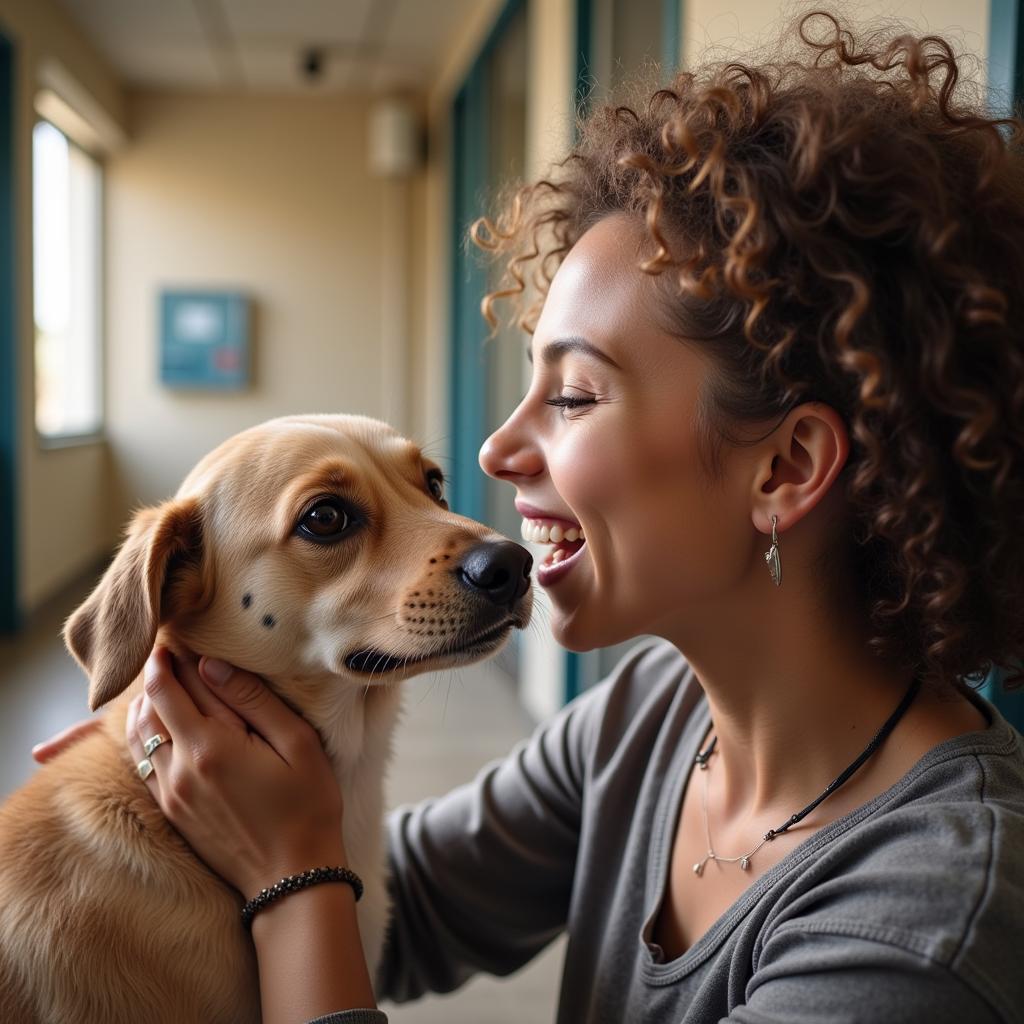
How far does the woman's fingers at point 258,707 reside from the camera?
1.16m

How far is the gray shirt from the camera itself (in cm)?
77

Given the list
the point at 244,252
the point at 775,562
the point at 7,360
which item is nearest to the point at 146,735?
the point at 775,562

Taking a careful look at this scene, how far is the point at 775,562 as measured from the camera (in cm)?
103

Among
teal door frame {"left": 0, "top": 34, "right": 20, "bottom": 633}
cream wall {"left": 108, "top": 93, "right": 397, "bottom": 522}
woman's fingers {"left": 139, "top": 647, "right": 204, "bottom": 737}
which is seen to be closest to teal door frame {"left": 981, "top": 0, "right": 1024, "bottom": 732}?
woman's fingers {"left": 139, "top": 647, "right": 204, "bottom": 737}

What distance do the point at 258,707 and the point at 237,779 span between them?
0.11 m

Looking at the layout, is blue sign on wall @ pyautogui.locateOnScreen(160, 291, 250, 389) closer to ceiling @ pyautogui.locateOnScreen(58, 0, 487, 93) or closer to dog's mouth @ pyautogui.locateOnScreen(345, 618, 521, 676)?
ceiling @ pyautogui.locateOnScreen(58, 0, 487, 93)

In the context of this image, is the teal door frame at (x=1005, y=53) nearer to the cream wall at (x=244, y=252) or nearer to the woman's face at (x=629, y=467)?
the woman's face at (x=629, y=467)

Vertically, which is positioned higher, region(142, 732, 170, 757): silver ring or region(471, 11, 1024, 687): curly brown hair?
region(471, 11, 1024, 687): curly brown hair

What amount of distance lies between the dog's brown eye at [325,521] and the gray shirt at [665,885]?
39cm

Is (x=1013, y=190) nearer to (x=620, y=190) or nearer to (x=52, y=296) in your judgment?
(x=620, y=190)

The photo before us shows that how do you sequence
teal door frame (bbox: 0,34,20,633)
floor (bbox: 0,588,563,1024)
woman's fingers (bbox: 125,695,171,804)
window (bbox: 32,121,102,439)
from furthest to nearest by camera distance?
window (bbox: 32,121,102,439)
teal door frame (bbox: 0,34,20,633)
floor (bbox: 0,588,563,1024)
woman's fingers (bbox: 125,695,171,804)

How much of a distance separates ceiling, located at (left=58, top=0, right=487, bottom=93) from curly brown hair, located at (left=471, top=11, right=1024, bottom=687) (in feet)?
A: 19.0

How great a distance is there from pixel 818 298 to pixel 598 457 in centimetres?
25

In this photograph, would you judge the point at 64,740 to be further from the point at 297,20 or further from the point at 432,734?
the point at 297,20
